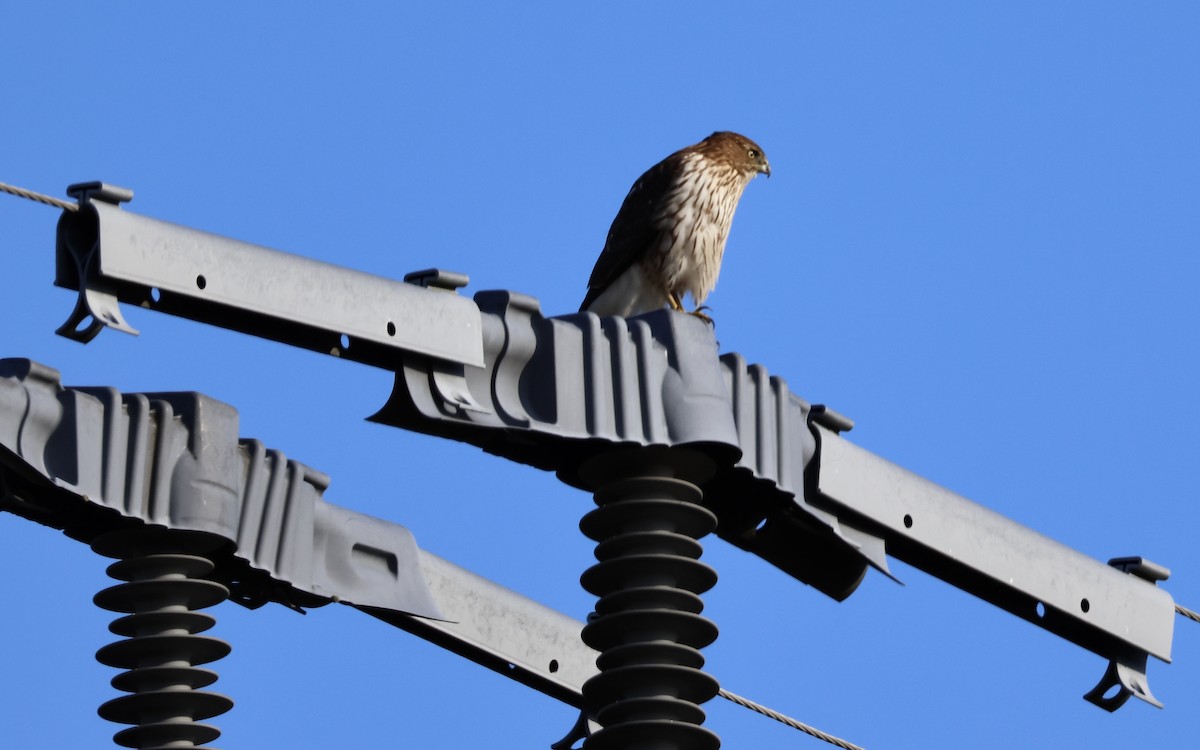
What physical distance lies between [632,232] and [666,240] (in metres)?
0.15

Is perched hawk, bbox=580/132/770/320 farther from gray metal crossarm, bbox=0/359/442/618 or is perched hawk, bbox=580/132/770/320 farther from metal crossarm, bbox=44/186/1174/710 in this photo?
gray metal crossarm, bbox=0/359/442/618

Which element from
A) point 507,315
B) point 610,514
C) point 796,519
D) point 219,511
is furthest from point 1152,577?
point 219,511

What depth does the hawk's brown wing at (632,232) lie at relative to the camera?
9.36 metres

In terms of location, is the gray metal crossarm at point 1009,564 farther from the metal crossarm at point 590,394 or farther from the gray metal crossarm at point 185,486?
the gray metal crossarm at point 185,486

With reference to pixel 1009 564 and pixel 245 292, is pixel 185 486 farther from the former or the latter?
pixel 1009 564

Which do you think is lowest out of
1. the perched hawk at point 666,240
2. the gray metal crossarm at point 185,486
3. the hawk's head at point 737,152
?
the gray metal crossarm at point 185,486

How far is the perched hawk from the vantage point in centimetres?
934

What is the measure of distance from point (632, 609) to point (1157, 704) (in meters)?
2.19

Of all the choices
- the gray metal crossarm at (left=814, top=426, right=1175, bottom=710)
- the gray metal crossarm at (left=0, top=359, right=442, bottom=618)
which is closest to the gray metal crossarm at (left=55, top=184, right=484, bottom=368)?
the gray metal crossarm at (left=0, top=359, right=442, bottom=618)

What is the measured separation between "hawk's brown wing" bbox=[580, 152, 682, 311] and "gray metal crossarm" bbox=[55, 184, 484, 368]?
15.1ft

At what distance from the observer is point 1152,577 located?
6297 mm

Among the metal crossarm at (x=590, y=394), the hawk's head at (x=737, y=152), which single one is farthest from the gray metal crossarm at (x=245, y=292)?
the hawk's head at (x=737, y=152)

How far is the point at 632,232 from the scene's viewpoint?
9.41 metres

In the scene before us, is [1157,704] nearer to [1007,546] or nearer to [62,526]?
[1007,546]
